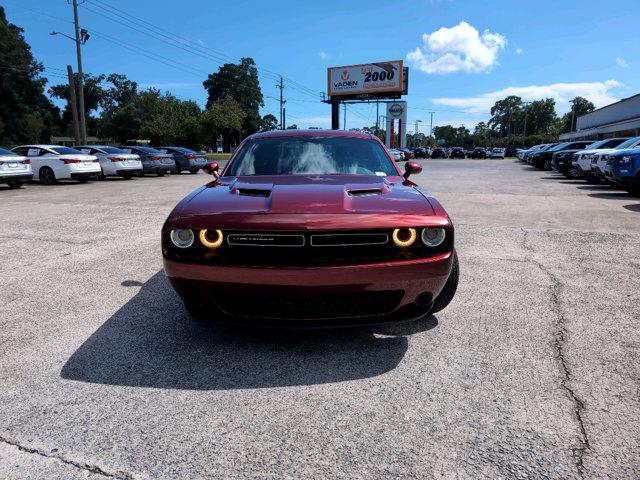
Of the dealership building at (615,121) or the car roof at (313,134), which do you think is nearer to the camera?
the car roof at (313,134)

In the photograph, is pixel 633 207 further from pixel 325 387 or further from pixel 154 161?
pixel 154 161

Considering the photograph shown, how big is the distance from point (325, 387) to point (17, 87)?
64681 millimetres

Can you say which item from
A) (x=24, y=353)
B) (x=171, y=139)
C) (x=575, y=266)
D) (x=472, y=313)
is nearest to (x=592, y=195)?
(x=575, y=266)

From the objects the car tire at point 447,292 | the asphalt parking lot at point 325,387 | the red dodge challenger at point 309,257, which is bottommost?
the asphalt parking lot at point 325,387

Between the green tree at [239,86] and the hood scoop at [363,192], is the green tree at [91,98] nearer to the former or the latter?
the green tree at [239,86]

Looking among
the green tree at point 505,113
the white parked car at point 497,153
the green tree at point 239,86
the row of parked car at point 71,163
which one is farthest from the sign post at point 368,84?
the green tree at point 505,113

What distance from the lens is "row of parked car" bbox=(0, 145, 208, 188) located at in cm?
1420

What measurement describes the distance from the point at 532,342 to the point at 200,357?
2209mm

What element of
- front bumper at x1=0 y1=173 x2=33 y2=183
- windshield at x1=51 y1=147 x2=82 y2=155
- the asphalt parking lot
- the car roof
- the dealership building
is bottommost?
the asphalt parking lot

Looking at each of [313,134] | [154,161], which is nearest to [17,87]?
[154,161]

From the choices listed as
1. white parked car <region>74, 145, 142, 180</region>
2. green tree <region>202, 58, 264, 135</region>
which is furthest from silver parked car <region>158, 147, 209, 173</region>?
green tree <region>202, 58, 264, 135</region>

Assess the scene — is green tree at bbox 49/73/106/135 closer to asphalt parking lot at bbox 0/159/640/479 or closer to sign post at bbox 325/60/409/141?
sign post at bbox 325/60/409/141

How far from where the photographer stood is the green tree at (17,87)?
50.1 metres

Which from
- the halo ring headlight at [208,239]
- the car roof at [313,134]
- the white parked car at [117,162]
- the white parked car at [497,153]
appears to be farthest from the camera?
the white parked car at [497,153]
